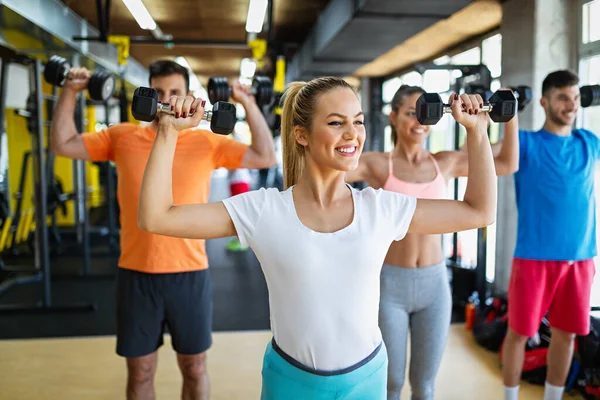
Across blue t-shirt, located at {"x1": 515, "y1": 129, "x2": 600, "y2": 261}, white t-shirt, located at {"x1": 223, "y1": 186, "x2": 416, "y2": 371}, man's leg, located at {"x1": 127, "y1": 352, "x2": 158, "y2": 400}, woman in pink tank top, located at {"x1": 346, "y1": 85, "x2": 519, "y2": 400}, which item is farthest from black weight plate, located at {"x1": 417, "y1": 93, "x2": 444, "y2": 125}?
man's leg, located at {"x1": 127, "y1": 352, "x2": 158, "y2": 400}

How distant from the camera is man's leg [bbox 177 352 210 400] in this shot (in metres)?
1.99

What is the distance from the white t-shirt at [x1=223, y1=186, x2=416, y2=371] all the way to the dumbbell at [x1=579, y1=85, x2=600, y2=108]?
1.64m

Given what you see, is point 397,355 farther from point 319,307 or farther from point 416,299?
point 319,307

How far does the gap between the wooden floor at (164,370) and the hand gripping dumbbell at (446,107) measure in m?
1.85

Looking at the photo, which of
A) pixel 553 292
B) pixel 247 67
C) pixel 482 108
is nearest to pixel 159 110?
pixel 482 108

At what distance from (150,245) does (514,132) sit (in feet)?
4.28

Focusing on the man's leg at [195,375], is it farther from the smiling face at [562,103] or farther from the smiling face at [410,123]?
the smiling face at [562,103]

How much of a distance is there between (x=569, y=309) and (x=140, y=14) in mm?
3472

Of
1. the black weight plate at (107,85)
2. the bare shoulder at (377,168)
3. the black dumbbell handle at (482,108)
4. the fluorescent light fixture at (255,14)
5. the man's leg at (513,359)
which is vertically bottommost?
the man's leg at (513,359)

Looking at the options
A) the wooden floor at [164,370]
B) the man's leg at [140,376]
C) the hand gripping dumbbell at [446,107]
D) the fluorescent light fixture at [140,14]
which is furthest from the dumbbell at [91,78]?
the fluorescent light fixture at [140,14]

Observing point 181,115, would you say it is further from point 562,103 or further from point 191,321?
point 562,103

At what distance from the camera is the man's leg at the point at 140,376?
1921mm

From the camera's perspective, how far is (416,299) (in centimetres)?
189

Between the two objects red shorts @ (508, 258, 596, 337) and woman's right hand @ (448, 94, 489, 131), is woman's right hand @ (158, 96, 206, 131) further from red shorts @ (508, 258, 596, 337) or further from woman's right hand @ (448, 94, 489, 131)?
red shorts @ (508, 258, 596, 337)
